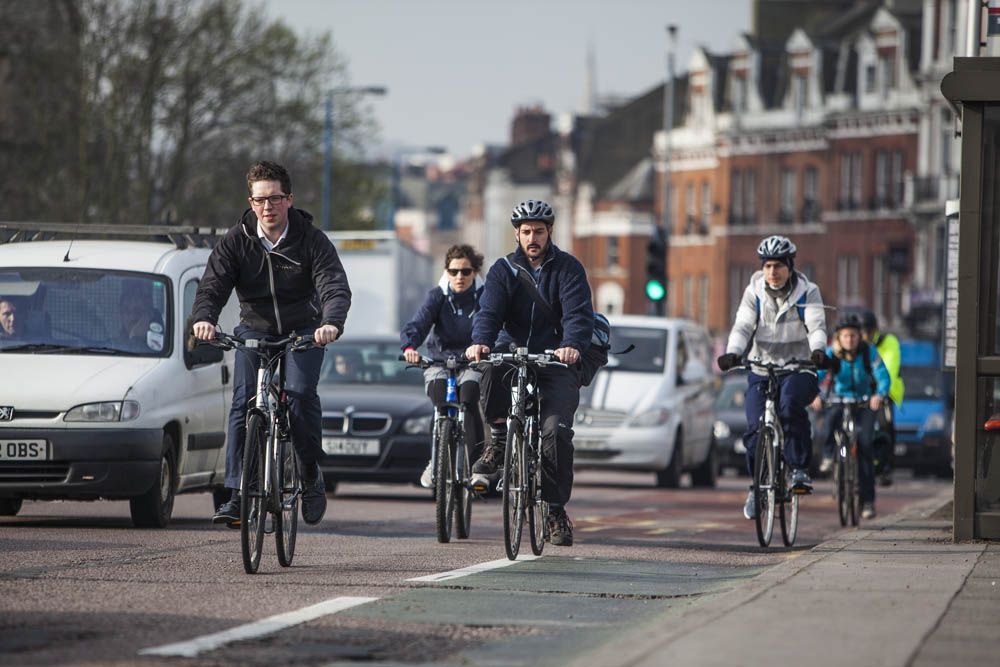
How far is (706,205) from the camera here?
306 ft

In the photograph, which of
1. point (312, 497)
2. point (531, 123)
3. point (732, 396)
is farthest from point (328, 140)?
point (531, 123)

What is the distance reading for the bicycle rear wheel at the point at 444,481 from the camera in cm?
1364

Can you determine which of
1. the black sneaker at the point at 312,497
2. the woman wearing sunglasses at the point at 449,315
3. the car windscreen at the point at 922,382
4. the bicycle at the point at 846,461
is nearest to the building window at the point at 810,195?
the car windscreen at the point at 922,382

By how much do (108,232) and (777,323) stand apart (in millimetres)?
4689

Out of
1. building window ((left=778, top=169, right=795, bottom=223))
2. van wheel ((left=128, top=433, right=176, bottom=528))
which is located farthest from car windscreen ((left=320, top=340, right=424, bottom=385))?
building window ((left=778, top=169, right=795, bottom=223))

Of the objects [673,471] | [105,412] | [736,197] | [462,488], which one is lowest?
[673,471]

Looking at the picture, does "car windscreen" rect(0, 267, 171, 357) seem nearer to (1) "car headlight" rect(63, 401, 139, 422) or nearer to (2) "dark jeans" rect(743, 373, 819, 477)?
(1) "car headlight" rect(63, 401, 139, 422)

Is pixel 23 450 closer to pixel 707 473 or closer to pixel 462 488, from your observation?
pixel 462 488

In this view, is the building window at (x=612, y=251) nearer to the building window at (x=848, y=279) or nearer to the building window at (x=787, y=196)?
the building window at (x=787, y=196)

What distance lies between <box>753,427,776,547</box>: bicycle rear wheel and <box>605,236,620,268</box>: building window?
93.4 m

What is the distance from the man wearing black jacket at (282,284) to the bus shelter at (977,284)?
3.79m

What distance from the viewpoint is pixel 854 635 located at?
817 cm

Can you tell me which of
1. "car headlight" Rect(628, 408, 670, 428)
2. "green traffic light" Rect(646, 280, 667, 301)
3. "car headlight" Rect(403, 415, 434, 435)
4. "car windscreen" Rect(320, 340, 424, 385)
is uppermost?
"green traffic light" Rect(646, 280, 667, 301)

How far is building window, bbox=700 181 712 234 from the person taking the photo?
304ft
